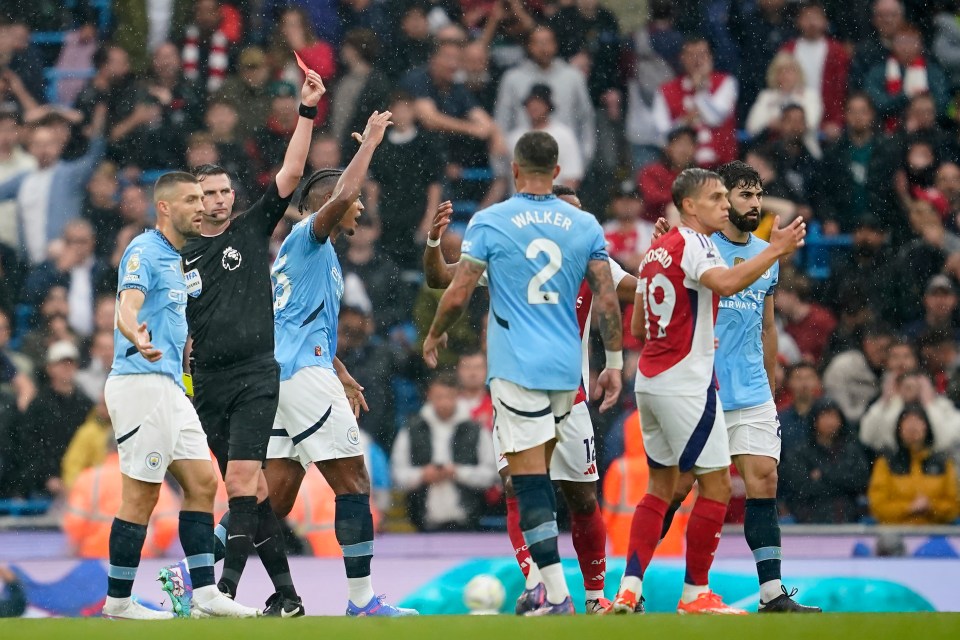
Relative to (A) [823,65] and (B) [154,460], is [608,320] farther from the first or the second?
(A) [823,65]

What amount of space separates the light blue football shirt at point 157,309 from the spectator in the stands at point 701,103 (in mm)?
8490

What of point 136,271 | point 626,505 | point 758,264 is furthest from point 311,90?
point 626,505

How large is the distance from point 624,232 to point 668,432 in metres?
6.56

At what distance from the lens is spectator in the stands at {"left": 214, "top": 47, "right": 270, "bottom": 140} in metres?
16.2

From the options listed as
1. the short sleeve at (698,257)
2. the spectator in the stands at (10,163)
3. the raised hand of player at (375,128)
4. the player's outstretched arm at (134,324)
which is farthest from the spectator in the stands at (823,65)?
the player's outstretched arm at (134,324)

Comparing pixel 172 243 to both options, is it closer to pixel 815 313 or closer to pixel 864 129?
pixel 815 313

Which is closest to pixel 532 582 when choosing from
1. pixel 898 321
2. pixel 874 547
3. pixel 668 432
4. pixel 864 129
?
pixel 668 432

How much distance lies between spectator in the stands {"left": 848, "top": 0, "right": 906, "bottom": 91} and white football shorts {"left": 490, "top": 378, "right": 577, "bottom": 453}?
31.3 ft

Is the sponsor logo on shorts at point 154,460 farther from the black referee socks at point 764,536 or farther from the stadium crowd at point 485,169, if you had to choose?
the stadium crowd at point 485,169

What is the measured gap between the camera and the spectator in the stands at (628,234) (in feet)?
48.6

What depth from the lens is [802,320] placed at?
15.1 m

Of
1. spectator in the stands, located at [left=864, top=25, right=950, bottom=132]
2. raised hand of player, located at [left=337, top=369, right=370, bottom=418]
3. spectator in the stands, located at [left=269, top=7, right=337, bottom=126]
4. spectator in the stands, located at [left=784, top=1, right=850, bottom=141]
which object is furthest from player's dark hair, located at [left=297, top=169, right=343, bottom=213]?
spectator in the stands, located at [left=864, top=25, right=950, bottom=132]

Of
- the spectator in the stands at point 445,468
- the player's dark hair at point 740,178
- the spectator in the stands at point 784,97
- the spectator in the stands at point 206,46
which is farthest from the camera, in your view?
the spectator in the stands at point 206,46

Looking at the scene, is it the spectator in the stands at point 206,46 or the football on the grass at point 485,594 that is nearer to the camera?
the football on the grass at point 485,594
